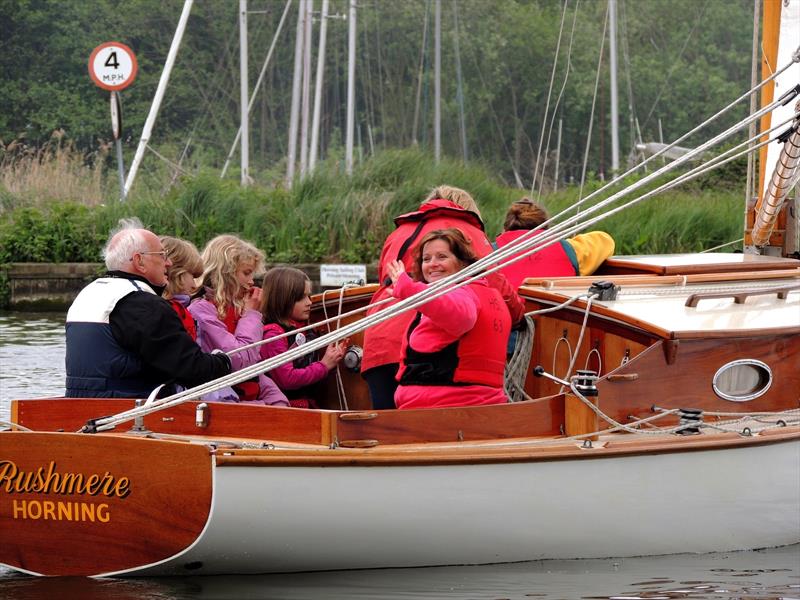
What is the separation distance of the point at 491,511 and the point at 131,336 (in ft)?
4.82

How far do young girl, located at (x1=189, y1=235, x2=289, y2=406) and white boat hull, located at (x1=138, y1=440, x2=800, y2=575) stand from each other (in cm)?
90

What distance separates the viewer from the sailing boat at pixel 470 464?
15.9ft

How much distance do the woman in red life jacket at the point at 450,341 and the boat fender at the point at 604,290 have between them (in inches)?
23.6

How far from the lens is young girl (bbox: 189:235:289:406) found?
5746mm

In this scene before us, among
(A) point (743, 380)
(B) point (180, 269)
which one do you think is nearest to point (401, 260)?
(B) point (180, 269)

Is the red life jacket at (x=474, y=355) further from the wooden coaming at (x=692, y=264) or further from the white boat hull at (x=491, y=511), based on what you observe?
the wooden coaming at (x=692, y=264)

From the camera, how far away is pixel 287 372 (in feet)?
20.2

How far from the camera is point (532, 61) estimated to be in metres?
32.6

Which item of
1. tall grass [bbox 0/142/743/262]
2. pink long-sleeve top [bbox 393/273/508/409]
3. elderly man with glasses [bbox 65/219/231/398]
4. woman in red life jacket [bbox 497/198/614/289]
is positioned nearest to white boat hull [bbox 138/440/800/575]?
pink long-sleeve top [bbox 393/273/508/409]

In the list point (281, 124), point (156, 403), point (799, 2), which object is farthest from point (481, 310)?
point (281, 124)

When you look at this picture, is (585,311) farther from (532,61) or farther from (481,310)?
(532,61)

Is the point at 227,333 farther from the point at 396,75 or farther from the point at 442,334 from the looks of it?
the point at 396,75

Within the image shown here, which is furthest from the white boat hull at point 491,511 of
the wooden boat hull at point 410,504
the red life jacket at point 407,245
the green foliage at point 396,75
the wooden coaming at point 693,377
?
the green foliage at point 396,75

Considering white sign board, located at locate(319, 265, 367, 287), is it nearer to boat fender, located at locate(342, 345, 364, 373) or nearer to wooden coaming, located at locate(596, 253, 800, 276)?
wooden coaming, located at locate(596, 253, 800, 276)
